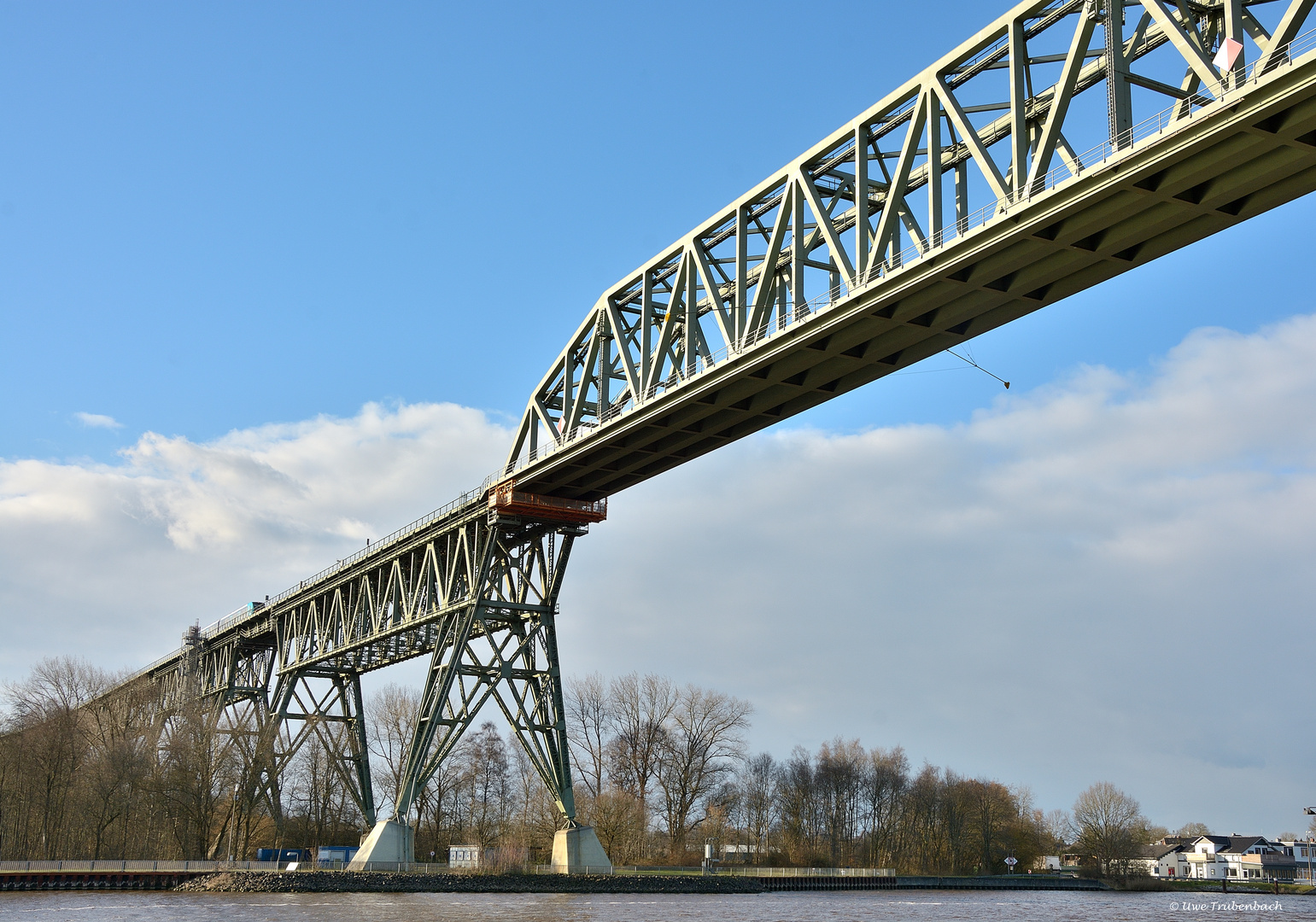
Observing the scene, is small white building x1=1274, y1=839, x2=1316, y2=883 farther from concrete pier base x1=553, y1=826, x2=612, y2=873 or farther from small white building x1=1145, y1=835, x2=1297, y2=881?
concrete pier base x1=553, y1=826, x2=612, y2=873

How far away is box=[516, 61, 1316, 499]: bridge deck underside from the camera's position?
68.2 ft

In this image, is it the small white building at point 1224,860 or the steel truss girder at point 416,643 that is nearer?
the steel truss girder at point 416,643

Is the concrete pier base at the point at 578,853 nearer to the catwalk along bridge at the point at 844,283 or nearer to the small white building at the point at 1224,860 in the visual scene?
the catwalk along bridge at the point at 844,283

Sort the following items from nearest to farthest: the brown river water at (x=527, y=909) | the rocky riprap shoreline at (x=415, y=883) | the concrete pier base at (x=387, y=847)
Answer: the brown river water at (x=527, y=909) → the rocky riprap shoreline at (x=415, y=883) → the concrete pier base at (x=387, y=847)

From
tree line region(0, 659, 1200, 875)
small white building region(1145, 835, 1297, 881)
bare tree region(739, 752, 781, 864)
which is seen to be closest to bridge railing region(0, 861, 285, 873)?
tree line region(0, 659, 1200, 875)

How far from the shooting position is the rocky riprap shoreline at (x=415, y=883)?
46344 mm

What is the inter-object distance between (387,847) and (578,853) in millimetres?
8577

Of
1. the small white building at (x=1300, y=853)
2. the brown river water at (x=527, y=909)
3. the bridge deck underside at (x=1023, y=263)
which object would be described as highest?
the bridge deck underside at (x=1023, y=263)

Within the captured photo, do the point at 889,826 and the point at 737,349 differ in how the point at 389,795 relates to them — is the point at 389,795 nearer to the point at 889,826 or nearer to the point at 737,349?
the point at 889,826

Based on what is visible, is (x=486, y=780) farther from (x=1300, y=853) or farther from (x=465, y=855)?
(x=1300, y=853)

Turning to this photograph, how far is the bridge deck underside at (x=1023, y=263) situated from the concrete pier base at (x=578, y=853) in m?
19.8

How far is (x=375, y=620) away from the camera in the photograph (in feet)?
189

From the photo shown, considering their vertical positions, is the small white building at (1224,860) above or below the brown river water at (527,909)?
below

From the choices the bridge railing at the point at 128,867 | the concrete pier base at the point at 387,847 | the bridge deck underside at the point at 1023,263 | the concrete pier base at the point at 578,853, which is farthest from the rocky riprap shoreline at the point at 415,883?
the bridge deck underside at the point at 1023,263
